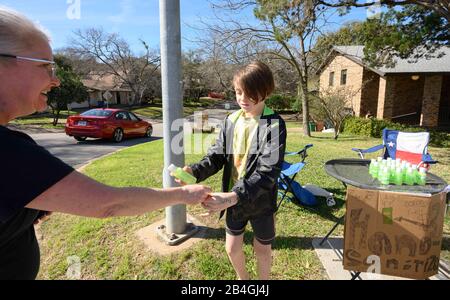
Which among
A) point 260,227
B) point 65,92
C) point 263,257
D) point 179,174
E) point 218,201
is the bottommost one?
point 263,257

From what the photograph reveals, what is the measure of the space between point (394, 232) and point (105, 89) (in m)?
46.4

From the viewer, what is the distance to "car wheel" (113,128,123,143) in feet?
37.2

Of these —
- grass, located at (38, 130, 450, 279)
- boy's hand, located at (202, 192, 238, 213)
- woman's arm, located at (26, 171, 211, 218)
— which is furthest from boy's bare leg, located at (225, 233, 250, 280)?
woman's arm, located at (26, 171, 211, 218)

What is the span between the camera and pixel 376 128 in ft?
47.1

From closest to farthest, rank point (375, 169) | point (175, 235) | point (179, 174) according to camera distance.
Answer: point (179, 174)
point (375, 169)
point (175, 235)

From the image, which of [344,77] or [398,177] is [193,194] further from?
[344,77]

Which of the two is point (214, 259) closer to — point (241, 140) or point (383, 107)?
point (241, 140)

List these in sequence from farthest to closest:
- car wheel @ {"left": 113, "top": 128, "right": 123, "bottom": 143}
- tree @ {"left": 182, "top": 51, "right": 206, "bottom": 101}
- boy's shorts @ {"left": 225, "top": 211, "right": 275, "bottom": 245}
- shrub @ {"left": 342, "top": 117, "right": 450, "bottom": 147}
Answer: tree @ {"left": 182, "top": 51, "right": 206, "bottom": 101} < shrub @ {"left": 342, "top": 117, "right": 450, "bottom": 147} < car wheel @ {"left": 113, "top": 128, "right": 123, "bottom": 143} < boy's shorts @ {"left": 225, "top": 211, "right": 275, "bottom": 245}

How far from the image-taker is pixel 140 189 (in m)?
1.12

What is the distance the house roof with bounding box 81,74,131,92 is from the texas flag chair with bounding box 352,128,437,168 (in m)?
44.0

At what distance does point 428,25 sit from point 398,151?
6742 mm

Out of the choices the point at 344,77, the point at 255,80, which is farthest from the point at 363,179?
the point at 344,77

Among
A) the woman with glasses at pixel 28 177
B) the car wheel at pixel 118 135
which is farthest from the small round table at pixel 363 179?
the car wheel at pixel 118 135

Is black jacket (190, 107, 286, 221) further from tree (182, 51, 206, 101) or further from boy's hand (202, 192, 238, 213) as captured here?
tree (182, 51, 206, 101)
